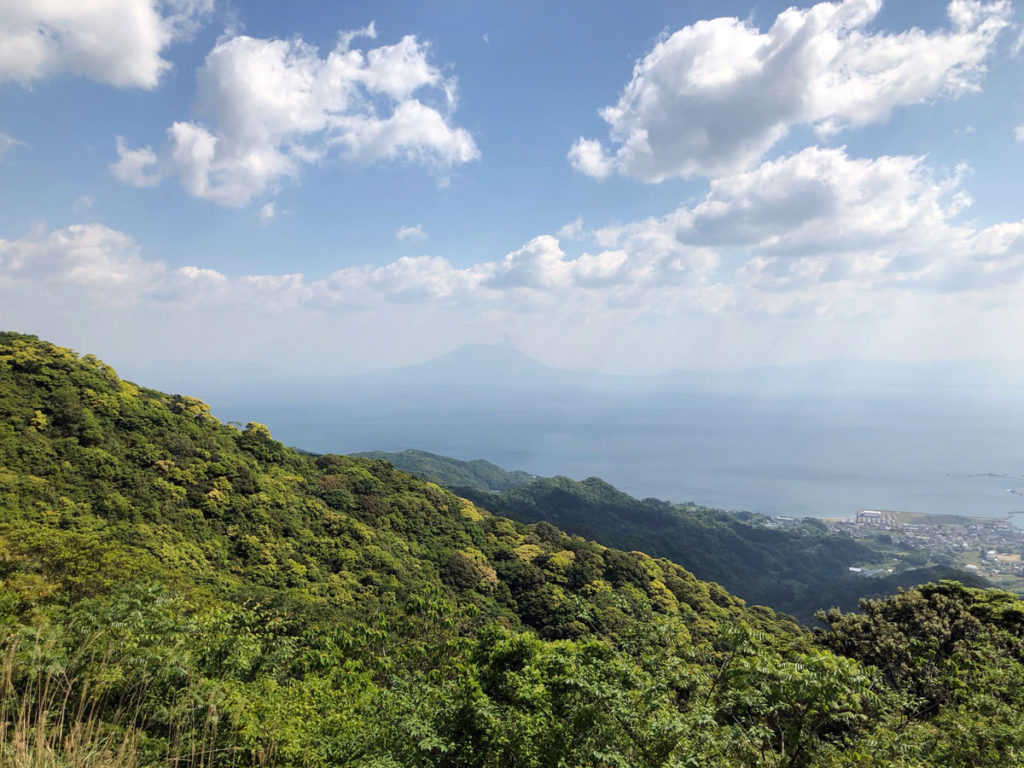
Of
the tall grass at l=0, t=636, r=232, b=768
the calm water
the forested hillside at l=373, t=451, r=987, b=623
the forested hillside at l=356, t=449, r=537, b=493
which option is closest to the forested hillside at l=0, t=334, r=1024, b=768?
the tall grass at l=0, t=636, r=232, b=768

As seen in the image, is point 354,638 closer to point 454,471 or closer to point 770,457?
point 454,471

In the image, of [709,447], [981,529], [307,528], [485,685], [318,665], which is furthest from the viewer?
[709,447]

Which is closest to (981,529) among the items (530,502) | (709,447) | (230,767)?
(530,502)

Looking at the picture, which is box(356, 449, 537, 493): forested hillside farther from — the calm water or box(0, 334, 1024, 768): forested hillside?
box(0, 334, 1024, 768): forested hillside

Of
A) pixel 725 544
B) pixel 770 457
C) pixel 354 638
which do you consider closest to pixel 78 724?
pixel 354 638

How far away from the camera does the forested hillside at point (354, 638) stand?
4.66 metres

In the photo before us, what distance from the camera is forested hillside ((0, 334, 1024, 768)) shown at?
466 centimetres

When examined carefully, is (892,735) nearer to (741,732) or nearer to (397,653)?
(741,732)

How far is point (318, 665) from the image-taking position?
9.01 m

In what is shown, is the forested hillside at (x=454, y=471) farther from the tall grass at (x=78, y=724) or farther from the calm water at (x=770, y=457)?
the tall grass at (x=78, y=724)

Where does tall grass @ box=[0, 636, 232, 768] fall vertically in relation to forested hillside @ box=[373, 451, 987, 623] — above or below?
above

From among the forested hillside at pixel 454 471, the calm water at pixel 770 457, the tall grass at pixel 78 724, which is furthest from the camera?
the calm water at pixel 770 457

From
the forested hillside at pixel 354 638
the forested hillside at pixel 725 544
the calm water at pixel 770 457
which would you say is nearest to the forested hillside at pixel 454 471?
the forested hillside at pixel 725 544

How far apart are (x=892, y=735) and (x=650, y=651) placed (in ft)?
9.02
